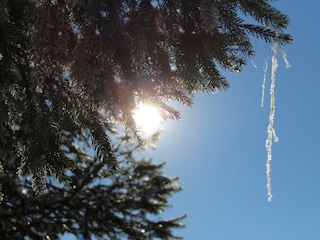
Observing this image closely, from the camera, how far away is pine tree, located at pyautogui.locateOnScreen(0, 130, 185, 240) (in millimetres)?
7082

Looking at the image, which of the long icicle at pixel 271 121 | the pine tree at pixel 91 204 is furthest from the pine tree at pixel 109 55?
the pine tree at pixel 91 204

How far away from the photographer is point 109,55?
2.22 m

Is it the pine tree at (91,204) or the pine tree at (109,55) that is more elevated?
the pine tree at (91,204)

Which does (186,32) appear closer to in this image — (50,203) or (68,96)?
(68,96)

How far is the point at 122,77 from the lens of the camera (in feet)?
7.69

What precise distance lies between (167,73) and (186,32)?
27 centimetres

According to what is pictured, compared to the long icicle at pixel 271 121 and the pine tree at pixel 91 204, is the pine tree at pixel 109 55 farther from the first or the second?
the pine tree at pixel 91 204

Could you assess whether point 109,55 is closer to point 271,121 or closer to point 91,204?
point 271,121

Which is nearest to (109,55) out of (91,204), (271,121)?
(271,121)

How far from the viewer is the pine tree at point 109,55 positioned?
83.2 inches

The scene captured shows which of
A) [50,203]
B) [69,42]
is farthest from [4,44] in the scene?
[50,203]

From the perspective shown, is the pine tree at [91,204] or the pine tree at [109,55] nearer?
the pine tree at [109,55]

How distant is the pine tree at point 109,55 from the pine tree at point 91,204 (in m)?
3.91

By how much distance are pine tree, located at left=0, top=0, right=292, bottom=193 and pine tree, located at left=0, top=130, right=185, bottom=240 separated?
12.8 feet
